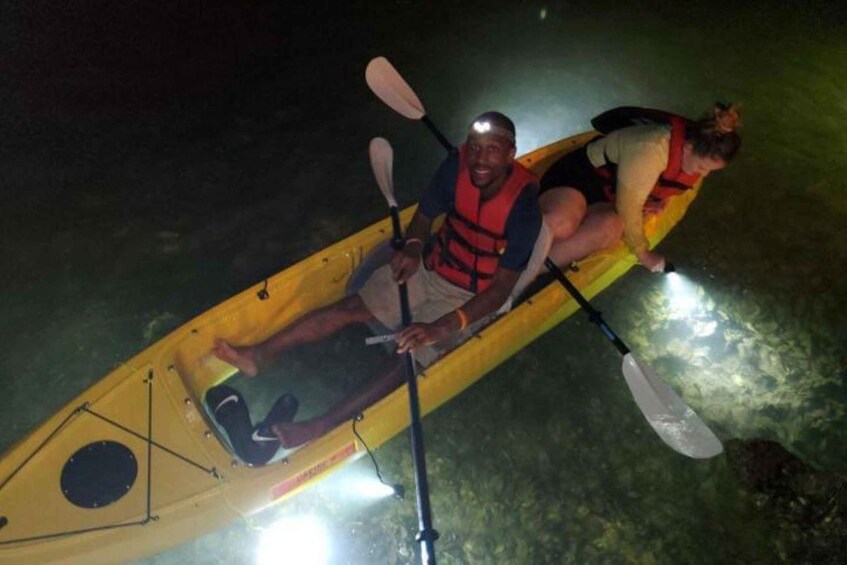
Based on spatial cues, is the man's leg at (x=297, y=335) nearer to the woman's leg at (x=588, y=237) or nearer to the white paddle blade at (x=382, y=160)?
the white paddle blade at (x=382, y=160)

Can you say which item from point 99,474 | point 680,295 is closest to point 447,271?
point 99,474

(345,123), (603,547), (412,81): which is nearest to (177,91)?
(345,123)

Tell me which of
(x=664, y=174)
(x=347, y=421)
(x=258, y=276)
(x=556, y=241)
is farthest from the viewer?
(x=258, y=276)

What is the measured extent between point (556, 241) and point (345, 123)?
3005mm

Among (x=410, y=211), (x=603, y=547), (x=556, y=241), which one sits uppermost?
(x=410, y=211)

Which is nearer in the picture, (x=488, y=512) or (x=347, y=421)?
(x=347, y=421)

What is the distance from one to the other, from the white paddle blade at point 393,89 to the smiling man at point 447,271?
1.40 meters

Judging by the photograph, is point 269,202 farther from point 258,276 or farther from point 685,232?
point 685,232

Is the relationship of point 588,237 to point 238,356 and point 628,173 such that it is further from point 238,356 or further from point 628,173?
point 238,356

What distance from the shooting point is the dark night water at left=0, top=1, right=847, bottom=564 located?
3.48m

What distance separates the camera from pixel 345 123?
593cm

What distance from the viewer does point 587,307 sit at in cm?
344

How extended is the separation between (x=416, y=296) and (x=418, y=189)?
6.85 feet

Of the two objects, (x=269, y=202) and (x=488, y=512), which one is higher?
(x=269, y=202)
